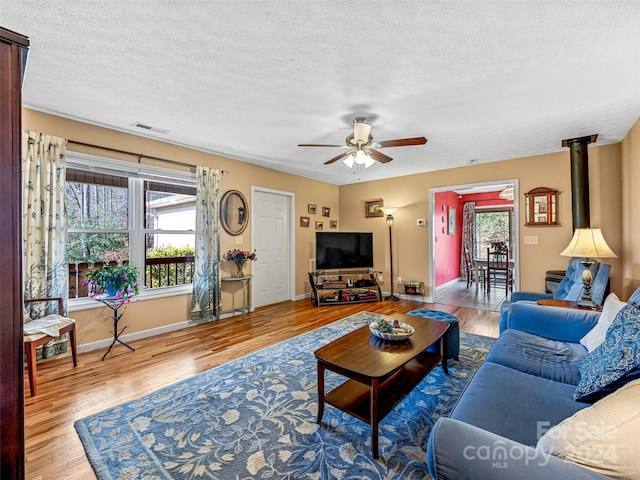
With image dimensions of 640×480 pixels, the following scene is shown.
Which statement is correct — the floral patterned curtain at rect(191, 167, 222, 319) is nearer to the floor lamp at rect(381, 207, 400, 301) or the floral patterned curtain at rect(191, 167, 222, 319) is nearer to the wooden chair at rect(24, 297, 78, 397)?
the wooden chair at rect(24, 297, 78, 397)

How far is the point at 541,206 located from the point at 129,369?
5.69m

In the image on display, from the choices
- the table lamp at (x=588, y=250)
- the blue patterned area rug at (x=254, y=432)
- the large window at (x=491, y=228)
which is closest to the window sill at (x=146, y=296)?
the blue patterned area rug at (x=254, y=432)

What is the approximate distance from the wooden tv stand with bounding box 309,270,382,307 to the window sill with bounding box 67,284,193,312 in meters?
2.16

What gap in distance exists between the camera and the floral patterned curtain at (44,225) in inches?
106

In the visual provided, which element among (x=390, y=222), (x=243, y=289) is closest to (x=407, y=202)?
(x=390, y=222)

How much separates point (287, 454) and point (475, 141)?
3998mm

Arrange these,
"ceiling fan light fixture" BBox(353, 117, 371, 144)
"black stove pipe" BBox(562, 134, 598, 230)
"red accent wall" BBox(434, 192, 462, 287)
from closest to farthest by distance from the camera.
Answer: "ceiling fan light fixture" BBox(353, 117, 371, 144), "black stove pipe" BBox(562, 134, 598, 230), "red accent wall" BBox(434, 192, 462, 287)

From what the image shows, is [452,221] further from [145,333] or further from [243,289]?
[145,333]

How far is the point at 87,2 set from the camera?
152cm

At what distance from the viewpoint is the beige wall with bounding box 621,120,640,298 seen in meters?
3.08

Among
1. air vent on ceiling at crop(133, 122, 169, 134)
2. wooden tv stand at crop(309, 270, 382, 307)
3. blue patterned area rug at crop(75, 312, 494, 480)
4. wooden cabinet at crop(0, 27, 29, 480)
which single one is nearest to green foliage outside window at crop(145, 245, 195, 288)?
air vent on ceiling at crop(133, 122, 169, 134)

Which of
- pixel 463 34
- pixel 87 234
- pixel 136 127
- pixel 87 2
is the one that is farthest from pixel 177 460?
pixel 136 127

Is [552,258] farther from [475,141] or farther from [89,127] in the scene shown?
[89,127]

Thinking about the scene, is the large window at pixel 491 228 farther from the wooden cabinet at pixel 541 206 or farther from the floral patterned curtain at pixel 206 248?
the floral patterned curtain at pixel 206 248
